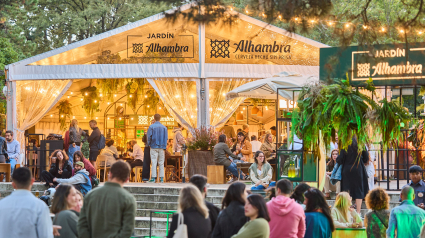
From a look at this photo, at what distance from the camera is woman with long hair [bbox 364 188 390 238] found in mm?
6395

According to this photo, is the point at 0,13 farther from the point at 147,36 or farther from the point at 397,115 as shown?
the point at 397,115

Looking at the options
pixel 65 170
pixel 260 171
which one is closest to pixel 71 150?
pixel 65 170

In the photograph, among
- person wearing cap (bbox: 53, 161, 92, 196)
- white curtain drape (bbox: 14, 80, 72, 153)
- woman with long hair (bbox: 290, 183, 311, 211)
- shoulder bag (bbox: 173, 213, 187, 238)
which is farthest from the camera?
white curtain drape (bbox: 14, 80, 72, 153)

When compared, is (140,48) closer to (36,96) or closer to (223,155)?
(36,96)

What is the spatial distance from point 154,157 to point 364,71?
7094 millimetres

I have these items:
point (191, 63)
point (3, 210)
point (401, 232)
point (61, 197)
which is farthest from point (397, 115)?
point (191, 63)

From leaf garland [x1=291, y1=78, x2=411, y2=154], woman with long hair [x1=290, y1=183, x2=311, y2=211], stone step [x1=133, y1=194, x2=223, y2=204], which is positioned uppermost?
leaf garland [x1=291, y1=78, x2=411, y2=154]

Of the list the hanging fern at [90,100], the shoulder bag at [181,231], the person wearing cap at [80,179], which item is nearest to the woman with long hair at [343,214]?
the shoulder bag at [181,231]

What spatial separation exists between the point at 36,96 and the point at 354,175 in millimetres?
9564

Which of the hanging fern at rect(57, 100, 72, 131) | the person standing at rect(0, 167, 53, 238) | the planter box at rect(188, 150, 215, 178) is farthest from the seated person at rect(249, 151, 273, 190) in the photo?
the hanging fern at rect(57, 100, 72, 131)

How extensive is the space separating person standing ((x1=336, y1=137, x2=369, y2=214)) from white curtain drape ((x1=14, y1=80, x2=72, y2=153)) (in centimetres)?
860

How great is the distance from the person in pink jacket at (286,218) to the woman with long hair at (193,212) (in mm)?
826

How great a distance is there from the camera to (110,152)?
15219 millimetres

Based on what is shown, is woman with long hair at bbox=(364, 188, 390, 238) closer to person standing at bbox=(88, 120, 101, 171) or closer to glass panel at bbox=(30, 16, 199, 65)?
glass panel at bbox=(30, 16, 199, 65)
